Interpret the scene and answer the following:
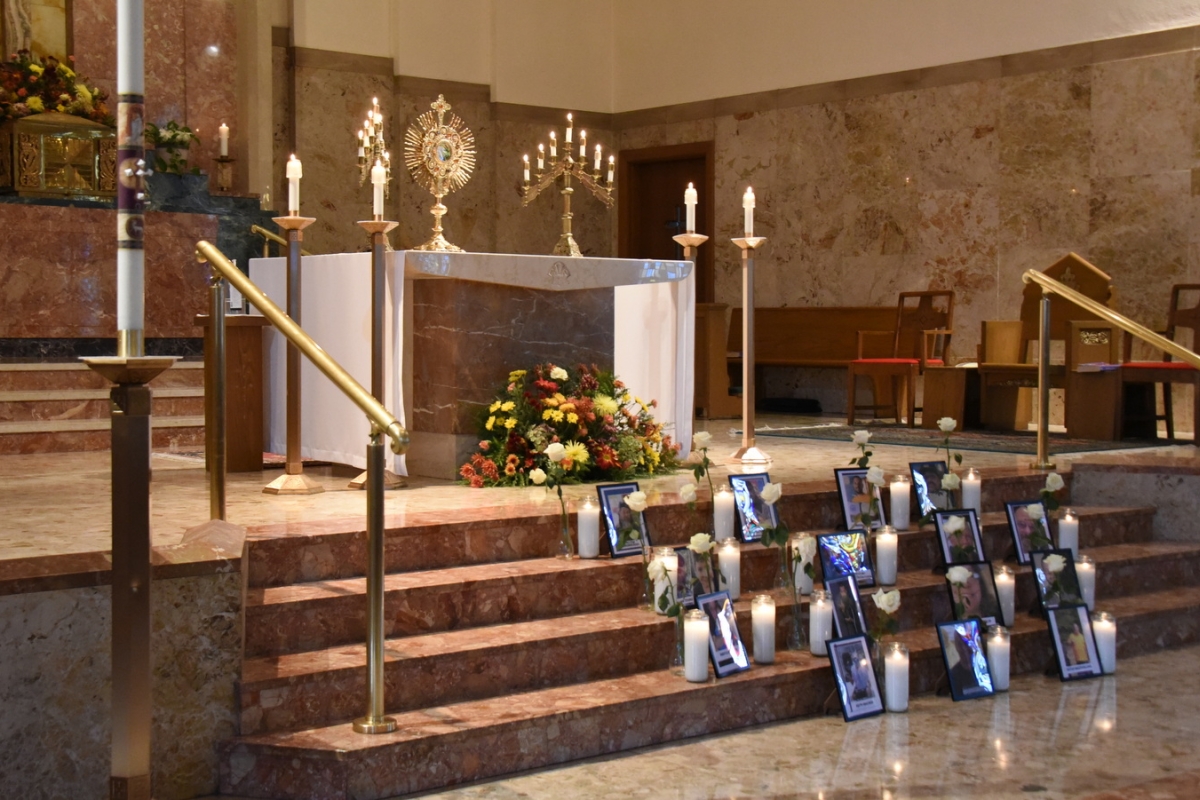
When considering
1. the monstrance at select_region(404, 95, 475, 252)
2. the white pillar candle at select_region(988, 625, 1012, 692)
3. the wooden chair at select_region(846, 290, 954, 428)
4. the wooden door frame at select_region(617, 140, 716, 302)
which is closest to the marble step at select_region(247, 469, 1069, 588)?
the white pillar candle at select_region(988, 625, 1012, 692)

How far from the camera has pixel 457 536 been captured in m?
5.12

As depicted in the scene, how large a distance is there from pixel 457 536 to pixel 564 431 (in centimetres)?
134

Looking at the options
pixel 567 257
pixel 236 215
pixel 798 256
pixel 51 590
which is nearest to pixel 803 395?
pixel 798 256

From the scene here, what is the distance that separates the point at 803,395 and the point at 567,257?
19.6ft

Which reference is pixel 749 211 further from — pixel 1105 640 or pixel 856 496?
pixel 1105 640

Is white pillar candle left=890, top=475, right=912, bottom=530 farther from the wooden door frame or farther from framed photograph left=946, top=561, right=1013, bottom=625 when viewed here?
the wooden door frame

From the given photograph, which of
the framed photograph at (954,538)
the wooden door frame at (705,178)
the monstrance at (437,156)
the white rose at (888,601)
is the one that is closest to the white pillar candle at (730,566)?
the white rose at (888,601)

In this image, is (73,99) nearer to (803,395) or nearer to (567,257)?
(567,257)

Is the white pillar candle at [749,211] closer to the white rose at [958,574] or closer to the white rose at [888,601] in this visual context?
the white rose at [958,574]

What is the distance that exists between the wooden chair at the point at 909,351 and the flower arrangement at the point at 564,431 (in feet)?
11.2

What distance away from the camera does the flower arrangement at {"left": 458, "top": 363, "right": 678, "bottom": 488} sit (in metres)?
6.29

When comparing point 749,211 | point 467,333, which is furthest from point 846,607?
point 749,211

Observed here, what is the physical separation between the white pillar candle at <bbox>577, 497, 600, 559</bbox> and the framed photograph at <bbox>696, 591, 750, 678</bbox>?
1.92 ft

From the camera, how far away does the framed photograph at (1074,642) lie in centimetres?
537
